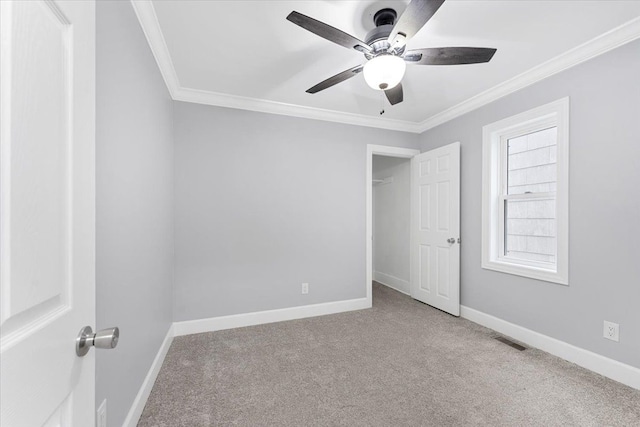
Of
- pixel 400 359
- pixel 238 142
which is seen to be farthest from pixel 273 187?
pixel 400 359

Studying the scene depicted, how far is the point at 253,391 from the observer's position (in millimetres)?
1998

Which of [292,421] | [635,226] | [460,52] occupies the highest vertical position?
[460,52]

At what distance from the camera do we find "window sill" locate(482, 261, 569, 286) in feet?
8.08

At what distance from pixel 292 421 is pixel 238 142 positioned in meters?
2.66

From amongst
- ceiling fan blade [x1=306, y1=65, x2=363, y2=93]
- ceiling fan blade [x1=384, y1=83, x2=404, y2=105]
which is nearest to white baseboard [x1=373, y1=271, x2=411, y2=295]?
ceiling fan blade [x1=384, y1=83, x2=404, y2=105]

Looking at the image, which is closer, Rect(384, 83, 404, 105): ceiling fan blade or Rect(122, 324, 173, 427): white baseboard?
Rect(122, 324, 173, 427): white baseboard

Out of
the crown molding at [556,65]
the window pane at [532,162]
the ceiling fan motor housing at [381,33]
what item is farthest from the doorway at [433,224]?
the ceiling fan motor housing at [381,33]

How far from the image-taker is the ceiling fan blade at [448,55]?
68.3 inches

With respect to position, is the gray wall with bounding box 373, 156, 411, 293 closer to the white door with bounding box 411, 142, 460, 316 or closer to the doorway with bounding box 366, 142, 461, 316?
the doorway with bounding box 366, 142, 461, 316

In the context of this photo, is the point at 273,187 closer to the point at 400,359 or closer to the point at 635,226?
the point at 400,359

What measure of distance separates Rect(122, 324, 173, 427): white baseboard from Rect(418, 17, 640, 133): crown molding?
13.1 ft

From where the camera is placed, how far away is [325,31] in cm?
160

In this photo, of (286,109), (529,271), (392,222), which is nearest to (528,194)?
(529,271)

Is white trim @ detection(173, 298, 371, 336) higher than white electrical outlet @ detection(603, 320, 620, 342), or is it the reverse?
white electrical outlet @ detection(603, 320, 620, 342)
